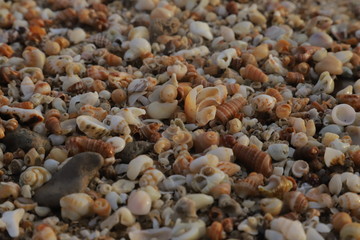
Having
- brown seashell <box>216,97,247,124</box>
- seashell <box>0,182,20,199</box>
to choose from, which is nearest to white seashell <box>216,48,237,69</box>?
brown seashell <box>216,97,247,124</box>

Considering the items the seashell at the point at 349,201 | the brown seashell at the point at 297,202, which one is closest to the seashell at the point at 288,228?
the brown seashell at the point at 297,202

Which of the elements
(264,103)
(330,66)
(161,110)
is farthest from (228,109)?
(330,66)

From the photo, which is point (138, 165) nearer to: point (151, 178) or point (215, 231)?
point (151, 178)

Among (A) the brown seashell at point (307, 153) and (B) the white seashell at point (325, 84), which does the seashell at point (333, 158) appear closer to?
(A) the brown seashell at point (307, 153)

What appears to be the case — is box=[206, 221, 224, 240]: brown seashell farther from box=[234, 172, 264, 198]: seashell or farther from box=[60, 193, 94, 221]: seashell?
box=[60, 193, 94, 221]: seashell

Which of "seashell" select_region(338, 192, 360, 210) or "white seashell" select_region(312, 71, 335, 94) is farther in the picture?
"white seashell" select_region(312, 71, 335, 94)

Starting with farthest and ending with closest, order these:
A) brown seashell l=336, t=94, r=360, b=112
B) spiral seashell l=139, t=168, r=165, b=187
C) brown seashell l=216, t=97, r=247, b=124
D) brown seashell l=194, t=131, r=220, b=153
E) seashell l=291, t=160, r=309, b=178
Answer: brown seashell l=336, t=94, r=360, b=112 → brown seashell l=216, t=97, r=247, b=124 → brown seashell l=194, t=131, r=220, b=153 → seashell l=291, t=160, r=309, b=178 → spiral seashell l=139, t=168, r=165, b=187
